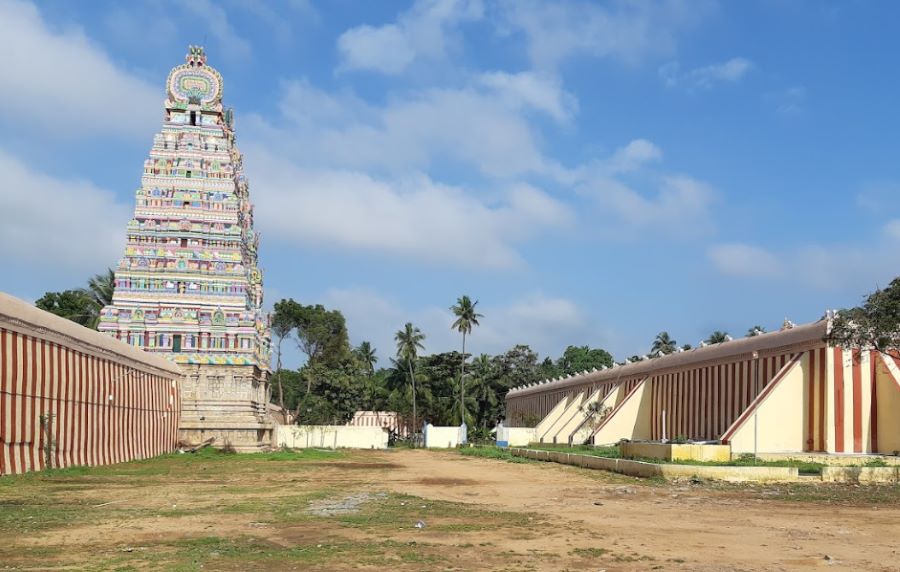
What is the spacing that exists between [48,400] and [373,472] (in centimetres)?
1060

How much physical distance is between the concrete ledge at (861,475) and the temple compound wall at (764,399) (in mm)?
4758

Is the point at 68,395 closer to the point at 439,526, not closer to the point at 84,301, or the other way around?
the point at 439,526

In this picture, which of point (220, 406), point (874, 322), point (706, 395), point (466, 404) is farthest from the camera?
point (466, 404)

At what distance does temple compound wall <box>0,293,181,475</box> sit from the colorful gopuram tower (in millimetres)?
6775

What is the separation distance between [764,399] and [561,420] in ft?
103

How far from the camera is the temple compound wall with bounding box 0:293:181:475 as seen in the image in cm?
2456

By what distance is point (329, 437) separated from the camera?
2218 inches

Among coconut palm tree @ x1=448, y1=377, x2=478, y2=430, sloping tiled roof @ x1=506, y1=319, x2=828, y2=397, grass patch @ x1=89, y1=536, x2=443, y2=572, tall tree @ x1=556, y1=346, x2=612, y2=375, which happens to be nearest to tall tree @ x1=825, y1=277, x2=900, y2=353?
sloping tiled roof @ x1=506, y1=319, x2=828, y2=397

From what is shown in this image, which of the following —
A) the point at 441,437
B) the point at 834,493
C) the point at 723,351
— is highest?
the point at 723,351

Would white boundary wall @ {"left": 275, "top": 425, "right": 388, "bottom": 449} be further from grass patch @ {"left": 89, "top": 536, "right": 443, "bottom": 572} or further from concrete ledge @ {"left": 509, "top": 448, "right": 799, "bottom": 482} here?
grass patch @ {"left": 89, "top": 536, "right": 443, "bottom": 572}

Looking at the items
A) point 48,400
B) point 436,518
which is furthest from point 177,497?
point 48,400

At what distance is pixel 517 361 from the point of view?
104 metres

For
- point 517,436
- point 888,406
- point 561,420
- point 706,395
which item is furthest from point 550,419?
point 888,406

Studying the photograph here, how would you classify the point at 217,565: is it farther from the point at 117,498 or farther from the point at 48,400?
the point at 48,400
